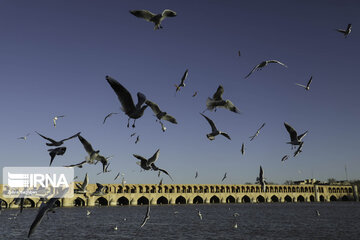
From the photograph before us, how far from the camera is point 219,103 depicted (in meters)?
9.03

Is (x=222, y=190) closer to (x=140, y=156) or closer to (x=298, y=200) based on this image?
(x=298, y=200)

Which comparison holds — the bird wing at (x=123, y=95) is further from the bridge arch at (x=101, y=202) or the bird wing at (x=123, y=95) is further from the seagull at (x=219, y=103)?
the bridge arch at (x=101, y=202)

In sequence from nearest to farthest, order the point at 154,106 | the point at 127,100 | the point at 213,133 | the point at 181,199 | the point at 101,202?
the point at 127,100
the point at 154,106
the point at 213,133
the point at 101,202
the point at 181,199

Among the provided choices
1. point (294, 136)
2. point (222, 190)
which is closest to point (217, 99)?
point (294, 136)

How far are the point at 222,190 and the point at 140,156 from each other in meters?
160

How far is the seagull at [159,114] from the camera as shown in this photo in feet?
25.3

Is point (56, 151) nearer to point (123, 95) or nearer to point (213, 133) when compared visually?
point (123, 95)

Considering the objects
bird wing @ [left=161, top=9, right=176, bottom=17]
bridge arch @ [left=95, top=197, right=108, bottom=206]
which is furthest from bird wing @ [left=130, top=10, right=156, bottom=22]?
bridge arch @ [left=95, top=197, right=108, bottom=206]

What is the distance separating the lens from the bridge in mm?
127344

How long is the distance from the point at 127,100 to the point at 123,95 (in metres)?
0.19

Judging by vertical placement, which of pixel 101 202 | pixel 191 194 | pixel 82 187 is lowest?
pixel 101 202

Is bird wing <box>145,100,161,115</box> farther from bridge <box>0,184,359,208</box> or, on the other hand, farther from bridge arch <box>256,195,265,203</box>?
bridge arch <box>256,195,265,203</box>

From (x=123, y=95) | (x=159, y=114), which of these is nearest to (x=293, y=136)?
(x=159, y=114)

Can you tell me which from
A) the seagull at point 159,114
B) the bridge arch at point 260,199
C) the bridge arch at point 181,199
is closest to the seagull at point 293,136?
the seagull at point 159,114
